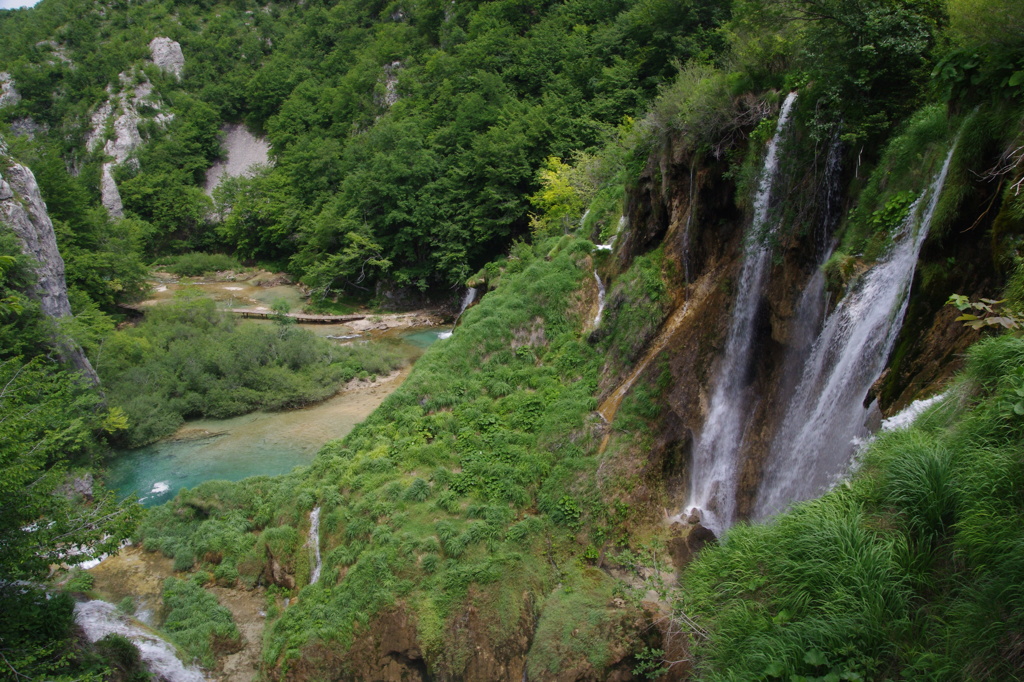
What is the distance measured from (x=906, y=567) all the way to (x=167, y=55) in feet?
235

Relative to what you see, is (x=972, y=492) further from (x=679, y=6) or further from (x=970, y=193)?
Answer: (x=679, y=6)

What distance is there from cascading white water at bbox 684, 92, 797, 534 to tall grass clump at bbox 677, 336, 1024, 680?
17.9 feet

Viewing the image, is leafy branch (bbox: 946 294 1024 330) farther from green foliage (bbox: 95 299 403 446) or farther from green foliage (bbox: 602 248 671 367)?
green foliage (bbox: 95 299 403 446)

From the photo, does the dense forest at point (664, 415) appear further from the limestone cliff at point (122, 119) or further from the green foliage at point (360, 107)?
the limestone cliff at point (122, 119)

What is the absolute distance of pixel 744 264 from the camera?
1139 centimetres

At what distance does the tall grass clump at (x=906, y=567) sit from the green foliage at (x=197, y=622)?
10.00 m

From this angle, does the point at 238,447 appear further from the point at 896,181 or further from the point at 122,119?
the point at 122,119

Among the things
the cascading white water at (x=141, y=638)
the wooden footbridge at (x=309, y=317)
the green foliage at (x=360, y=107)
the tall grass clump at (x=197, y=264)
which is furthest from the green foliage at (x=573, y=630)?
the tall grass clump at (x=197, y=264)

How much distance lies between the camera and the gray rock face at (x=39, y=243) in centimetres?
1873

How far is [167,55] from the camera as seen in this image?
57.7m

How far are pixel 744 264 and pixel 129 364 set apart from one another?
2205cm

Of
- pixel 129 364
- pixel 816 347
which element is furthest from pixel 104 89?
pixel 816 347

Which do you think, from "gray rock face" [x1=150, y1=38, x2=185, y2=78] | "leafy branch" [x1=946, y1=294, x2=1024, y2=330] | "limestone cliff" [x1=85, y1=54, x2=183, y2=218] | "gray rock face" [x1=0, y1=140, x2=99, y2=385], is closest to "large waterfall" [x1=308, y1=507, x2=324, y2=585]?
"gray rock face" [x1=0, y1=140, x2=99, y2=385]

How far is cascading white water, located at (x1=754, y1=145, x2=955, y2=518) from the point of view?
24.2 ft
